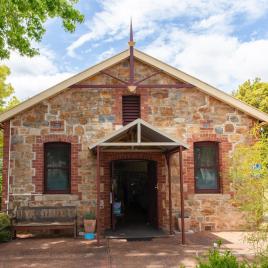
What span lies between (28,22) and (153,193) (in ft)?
21.7

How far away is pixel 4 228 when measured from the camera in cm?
980

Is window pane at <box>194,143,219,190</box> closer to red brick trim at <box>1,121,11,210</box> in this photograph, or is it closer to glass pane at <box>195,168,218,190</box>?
glass pane at <box>195,168,218,190</box>

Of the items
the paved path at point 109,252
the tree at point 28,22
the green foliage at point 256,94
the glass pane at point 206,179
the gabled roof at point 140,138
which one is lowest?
the paved path at point 109,252

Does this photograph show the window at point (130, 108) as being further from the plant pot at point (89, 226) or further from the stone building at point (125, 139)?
the plant pot at point (89, 226)

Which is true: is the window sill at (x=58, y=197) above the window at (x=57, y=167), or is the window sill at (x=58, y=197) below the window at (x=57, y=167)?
below

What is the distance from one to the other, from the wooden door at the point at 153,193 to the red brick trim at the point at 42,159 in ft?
8.09

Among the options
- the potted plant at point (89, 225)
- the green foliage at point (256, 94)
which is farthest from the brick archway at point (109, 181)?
the green foliage at point (256, 94)

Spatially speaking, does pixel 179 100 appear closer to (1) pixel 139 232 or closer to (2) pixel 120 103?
(2) pixel 120 103

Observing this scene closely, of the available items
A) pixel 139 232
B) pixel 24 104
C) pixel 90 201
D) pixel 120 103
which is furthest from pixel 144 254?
pixel 24 104

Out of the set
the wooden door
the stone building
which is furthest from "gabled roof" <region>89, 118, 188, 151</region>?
the wooden door

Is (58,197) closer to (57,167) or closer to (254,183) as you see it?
(57,167)

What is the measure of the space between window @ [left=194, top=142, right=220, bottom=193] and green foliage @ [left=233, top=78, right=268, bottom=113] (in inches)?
→ 606

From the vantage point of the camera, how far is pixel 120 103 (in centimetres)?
1152

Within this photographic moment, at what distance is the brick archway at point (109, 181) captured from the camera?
1111 cm
